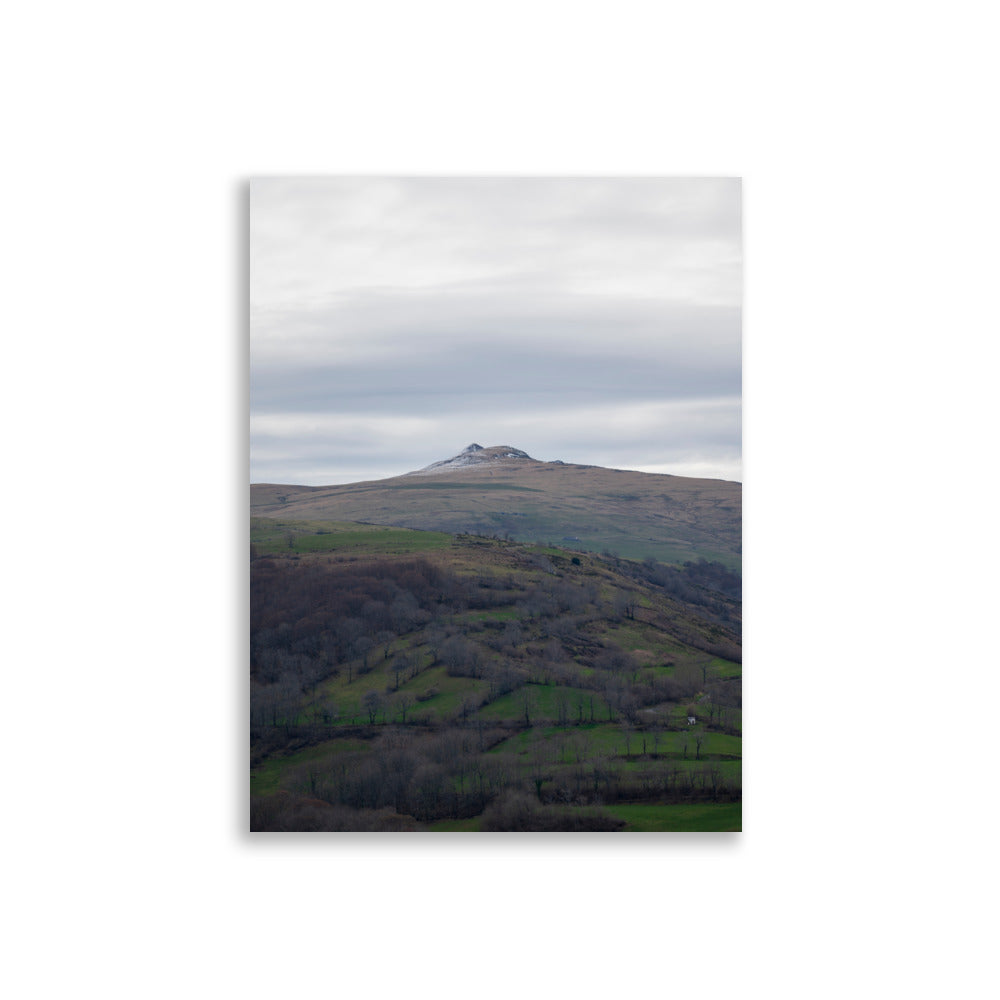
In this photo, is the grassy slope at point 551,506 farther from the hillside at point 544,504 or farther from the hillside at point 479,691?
the hillside at point 479,691

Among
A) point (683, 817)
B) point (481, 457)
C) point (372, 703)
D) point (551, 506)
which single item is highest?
point (481, 457)

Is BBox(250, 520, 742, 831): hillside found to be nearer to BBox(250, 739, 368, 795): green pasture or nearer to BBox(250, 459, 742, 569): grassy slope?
BBox(250, 739, 368, 795): green pasture

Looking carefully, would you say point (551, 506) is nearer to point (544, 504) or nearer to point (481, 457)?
point (544, 504)

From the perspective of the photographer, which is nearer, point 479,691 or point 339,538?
point 479,691

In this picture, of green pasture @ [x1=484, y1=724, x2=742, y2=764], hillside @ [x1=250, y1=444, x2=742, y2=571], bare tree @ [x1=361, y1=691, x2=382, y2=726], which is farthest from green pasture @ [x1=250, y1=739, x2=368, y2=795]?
hillside @ [x1=250, y1=444, x2=742, y2=571]

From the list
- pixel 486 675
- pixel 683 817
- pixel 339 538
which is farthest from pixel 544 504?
pixel 683 817

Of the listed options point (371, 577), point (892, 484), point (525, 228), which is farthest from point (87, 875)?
point (892, 484)

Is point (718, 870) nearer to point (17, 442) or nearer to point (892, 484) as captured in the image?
point (892, 484)
